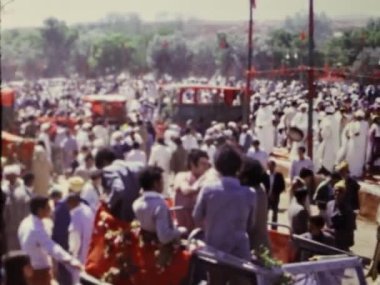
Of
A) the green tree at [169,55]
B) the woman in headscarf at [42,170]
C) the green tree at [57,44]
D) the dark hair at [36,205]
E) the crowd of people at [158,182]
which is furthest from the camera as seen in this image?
the green tree at [169,55]

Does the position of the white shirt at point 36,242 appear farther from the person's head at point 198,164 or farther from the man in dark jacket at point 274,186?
the man in dark jacket at point 274,186

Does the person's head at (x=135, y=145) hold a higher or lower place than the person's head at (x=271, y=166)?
higher

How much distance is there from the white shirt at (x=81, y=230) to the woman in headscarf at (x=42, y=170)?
4.14 ft

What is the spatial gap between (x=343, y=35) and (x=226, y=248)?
5.46m

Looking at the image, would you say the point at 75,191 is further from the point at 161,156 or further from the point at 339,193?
the point at 161,156

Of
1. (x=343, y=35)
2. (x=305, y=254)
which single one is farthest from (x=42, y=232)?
(x=343, y=35)

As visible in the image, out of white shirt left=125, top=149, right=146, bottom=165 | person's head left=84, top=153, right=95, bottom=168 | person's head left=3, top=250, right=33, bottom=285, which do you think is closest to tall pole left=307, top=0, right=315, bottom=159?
white shirt left=125, top=149, right=146, bottom=165

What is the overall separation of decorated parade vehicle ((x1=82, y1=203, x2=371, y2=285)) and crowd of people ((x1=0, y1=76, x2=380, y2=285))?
5 cm

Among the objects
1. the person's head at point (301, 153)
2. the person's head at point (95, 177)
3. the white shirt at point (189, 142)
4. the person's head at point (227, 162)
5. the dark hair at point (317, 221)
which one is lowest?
the white shirt at point (189, 142)

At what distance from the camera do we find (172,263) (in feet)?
13.3

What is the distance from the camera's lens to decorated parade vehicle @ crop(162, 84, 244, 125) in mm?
13375

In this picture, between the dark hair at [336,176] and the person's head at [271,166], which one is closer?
the dark hair at [336,176]

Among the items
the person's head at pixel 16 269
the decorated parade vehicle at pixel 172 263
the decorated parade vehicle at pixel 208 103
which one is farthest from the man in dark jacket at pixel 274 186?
the decorated parade vehicle at pixel 208 103

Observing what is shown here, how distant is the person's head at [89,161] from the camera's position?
5973mm
